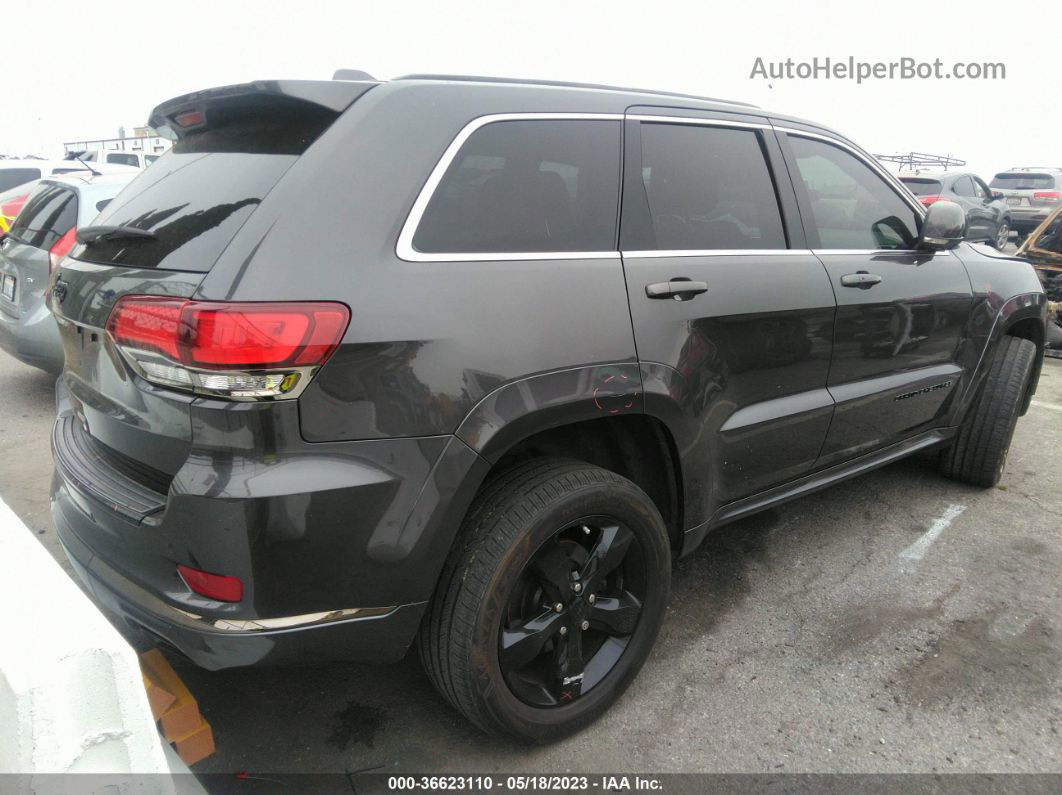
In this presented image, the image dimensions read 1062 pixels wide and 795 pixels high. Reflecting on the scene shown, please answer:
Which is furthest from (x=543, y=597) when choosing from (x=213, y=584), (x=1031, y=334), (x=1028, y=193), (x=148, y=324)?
(x=1028, y=193)

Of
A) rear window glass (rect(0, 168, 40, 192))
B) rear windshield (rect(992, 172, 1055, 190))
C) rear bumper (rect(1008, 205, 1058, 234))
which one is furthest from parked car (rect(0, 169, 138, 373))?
rear windshield (rect(992, 172, 1055, 190))

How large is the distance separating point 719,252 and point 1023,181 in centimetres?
2011

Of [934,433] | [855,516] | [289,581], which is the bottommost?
[855,516]

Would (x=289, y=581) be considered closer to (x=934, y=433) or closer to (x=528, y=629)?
(x=528, y=629)

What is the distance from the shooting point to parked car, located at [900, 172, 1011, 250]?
44.4 ft

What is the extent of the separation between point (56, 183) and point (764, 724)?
5.26 m

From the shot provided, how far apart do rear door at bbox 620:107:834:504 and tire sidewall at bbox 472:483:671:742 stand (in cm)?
28

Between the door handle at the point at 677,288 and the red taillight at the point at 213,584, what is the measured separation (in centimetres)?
135

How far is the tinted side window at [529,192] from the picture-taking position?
1874mm

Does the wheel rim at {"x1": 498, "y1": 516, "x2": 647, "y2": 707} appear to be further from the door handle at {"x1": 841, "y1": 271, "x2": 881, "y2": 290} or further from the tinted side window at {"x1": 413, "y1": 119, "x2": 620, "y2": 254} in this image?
the door handle at {"x1": 841, "y1": 271, "x2": 881, "y2": 290}

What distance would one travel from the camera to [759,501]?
9.15ft

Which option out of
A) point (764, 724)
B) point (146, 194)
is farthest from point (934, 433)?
point (146, 194)

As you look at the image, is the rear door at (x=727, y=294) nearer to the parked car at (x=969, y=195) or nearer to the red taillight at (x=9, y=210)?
the red taillight at (x=9, y=210)

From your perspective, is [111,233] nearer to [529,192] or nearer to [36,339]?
[529,192]
